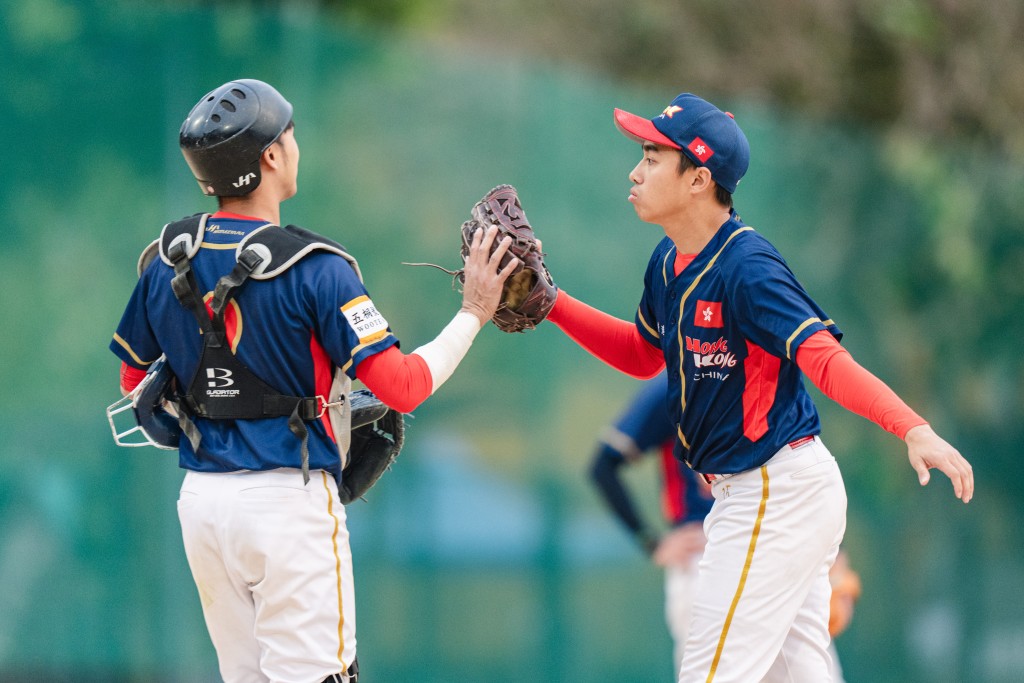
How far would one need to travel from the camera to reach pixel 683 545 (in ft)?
19.7

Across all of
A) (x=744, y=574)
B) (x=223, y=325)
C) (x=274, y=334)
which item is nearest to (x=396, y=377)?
(x=274, y=334)

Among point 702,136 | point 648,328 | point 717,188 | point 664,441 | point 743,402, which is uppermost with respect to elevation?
point 702,136

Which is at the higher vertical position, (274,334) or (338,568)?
(274,334)

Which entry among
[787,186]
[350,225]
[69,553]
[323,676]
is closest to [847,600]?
[323,676]

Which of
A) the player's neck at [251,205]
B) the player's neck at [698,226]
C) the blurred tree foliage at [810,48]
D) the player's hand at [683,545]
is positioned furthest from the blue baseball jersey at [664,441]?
the blurred tree foliage at [810,48]

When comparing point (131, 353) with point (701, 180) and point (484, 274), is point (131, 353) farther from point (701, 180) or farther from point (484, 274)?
point (701, 180)

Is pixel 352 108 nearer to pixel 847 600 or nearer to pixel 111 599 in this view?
pixel 111 599

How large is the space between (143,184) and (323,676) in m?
3.88

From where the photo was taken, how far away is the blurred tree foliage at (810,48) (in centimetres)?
1254

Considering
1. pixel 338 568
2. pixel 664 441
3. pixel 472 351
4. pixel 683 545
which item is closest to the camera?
pixel 338 568

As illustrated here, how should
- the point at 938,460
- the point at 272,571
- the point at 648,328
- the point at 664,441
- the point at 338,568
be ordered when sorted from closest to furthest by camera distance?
the point at 938,460 < the point at 272,571 < the point at 338,568 < the point at 648,328 < the point at 664,441

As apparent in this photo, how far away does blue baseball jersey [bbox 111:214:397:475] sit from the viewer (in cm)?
389

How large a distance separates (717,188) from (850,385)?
856 mm

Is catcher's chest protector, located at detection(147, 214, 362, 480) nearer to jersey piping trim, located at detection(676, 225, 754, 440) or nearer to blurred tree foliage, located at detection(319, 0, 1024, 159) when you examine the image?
jersey piping trim, located at detection(676, 225, 754, 440)
